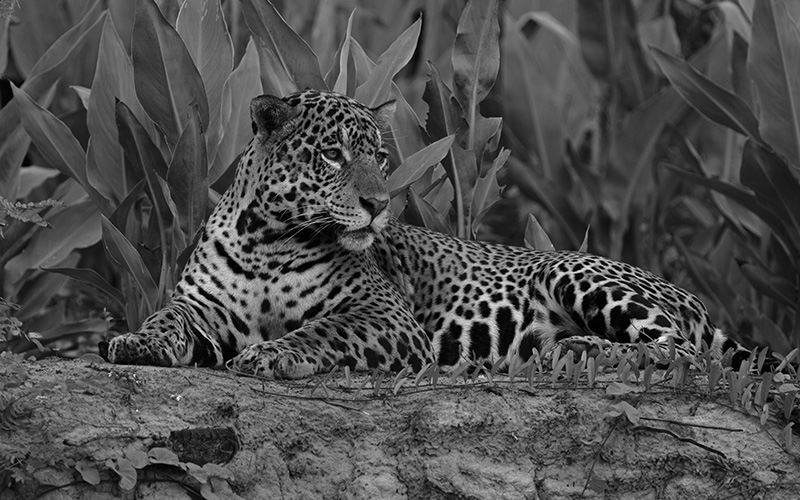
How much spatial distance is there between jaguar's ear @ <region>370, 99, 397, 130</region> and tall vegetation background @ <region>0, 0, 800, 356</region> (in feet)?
1.40

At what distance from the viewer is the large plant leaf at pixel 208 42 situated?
845 centimetres

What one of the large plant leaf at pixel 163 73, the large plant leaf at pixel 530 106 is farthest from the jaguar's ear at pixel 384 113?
the large plant leaf at pixel 530 106

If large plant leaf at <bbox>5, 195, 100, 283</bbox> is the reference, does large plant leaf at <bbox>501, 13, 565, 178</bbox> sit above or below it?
above

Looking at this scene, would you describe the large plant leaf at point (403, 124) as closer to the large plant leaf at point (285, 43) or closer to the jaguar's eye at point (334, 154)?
the large plant leaf at point (285, 43)

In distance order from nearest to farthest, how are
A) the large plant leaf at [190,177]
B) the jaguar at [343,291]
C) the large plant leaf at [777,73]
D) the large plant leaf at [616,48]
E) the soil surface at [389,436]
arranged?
the soil surface at [389,436] < the jaguar at [343,291] < the large plant leaf at [190,177] < the large plant leaf at [777,73] < the large plant leaf at [616,48]

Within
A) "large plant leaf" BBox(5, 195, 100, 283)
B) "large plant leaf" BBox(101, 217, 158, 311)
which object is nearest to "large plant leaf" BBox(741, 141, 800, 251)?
"large plant leaf" BBox(101, 217, 158, 311)

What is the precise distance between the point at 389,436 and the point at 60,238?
15.5 feet

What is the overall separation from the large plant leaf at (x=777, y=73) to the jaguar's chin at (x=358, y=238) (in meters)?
3.80

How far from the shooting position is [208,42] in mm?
8516

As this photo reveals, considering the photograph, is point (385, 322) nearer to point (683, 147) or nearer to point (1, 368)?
point (1, 368)

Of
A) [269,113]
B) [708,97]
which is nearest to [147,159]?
[269,113]

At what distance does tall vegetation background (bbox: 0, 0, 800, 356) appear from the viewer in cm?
808

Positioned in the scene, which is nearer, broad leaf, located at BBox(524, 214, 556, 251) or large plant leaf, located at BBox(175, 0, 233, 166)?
large plant leaf, located at BBox(175, 0, 233, 166)

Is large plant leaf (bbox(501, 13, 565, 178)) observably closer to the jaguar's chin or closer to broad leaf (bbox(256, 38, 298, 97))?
broad leaf (bbox(256, 38, 298, 97))
